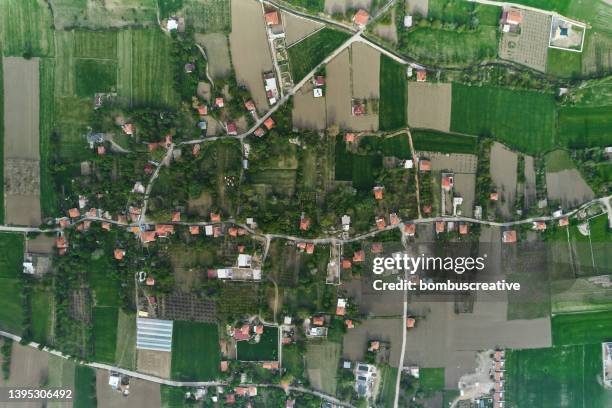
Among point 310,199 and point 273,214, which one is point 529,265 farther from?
point 273,214

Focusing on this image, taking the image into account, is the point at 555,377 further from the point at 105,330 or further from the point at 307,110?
the point at 105,330

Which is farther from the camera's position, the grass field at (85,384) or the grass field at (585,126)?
the grass field at (85,384)

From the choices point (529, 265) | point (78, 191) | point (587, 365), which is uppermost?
point (78, 191)

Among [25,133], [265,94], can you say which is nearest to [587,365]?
[265,94]

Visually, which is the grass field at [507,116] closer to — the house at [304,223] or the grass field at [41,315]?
the house at [304,223]

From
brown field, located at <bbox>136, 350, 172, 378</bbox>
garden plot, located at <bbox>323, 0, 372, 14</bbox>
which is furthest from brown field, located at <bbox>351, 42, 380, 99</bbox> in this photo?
brown field, located at <bbox>136, 350, 172, 378</bbox>

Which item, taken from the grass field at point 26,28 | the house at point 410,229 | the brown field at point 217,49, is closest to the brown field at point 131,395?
the house at point 410,229

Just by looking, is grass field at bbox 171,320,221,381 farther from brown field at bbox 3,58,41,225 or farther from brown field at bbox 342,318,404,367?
brown field at bbox 3,58,41,225
